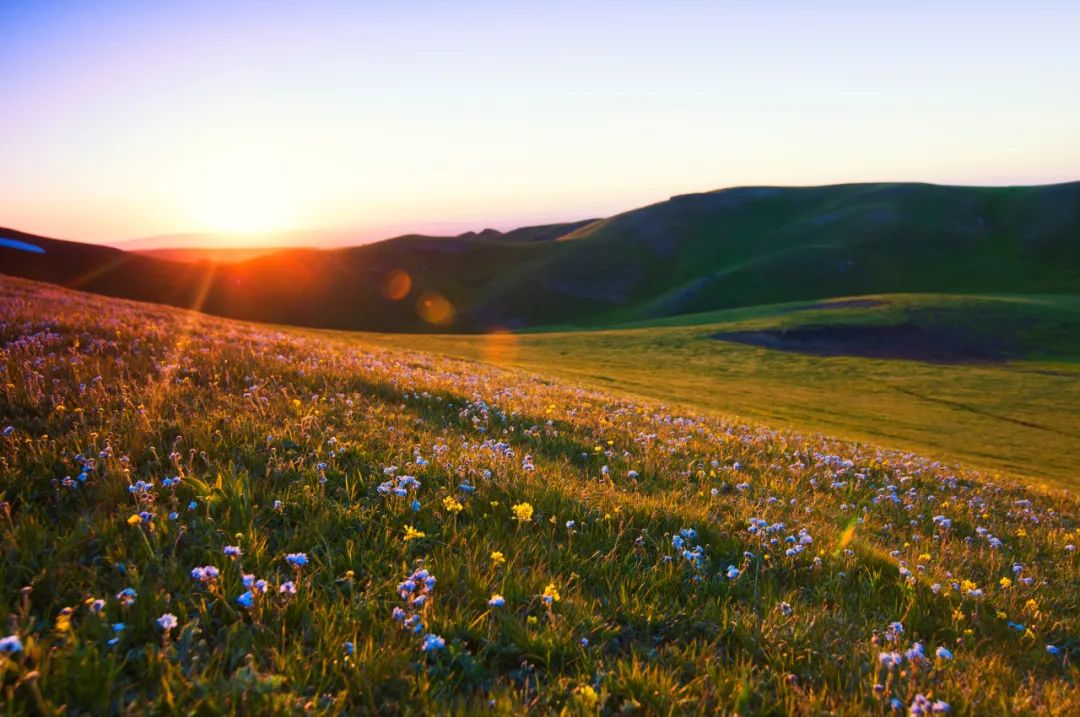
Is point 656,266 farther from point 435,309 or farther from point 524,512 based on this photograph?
point 524,512

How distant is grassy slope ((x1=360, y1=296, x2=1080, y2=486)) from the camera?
111 ft

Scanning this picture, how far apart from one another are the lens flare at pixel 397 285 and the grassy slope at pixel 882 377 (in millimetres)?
68926

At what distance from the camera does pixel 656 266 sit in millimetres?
157875

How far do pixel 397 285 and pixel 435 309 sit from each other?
13.7 metres

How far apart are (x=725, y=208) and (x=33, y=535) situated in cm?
19945

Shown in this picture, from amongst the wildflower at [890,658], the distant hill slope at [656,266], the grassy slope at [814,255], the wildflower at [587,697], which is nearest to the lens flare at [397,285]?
the distant hill slope at [656,266]

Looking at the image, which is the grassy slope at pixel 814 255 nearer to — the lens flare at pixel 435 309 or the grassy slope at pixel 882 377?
the lens flare at pixel 435 309

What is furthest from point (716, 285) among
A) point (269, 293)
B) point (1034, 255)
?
point (269, 293)

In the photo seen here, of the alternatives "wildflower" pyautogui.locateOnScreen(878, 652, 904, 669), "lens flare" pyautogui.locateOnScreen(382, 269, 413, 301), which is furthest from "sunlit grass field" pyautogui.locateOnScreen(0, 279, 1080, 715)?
"lens flare" pyautogui.locateOnScreen(382, 269, 413, 301)

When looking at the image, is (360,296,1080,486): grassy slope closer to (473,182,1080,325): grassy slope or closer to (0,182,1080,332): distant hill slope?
(473,182,1080,325): grassy slope

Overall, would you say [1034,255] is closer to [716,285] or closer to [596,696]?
[716,285]

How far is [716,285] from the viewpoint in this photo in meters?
138

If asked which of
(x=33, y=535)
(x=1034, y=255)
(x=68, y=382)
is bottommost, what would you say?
(x=33, y=535)

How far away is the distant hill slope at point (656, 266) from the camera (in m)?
119
